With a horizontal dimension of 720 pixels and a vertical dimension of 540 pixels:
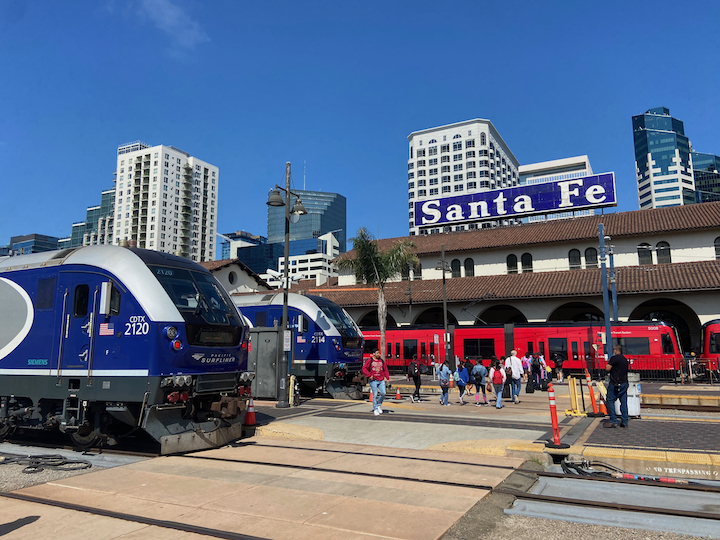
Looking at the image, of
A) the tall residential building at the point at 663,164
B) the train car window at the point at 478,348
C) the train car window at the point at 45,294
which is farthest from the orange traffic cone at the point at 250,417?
the tall residential building at the point at 663,164

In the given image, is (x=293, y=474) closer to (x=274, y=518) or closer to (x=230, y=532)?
(x=274, y=518)

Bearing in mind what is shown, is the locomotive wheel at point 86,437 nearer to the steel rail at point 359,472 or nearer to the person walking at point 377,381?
the steel rail at point 359,472

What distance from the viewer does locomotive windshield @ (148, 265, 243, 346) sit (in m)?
9.37

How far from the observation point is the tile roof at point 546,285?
107 feet

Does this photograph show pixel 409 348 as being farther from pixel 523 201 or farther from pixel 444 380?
pixel 444 380

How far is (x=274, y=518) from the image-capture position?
5824mm

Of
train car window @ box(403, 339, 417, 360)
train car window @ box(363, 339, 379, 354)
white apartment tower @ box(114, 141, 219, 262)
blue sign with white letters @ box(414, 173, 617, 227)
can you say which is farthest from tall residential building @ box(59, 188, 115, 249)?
train car window @ box(403, 339, 417, 360)

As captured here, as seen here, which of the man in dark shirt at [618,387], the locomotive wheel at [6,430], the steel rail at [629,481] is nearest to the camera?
the steel rail at [629,481]

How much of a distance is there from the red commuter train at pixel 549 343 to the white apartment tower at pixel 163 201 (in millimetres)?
105704

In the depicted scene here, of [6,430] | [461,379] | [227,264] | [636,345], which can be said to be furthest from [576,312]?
[6,430]

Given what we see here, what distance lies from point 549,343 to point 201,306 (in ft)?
84.8

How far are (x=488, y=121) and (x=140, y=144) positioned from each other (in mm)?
114418

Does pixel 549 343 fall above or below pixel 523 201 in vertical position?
below

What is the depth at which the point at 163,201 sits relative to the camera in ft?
422
